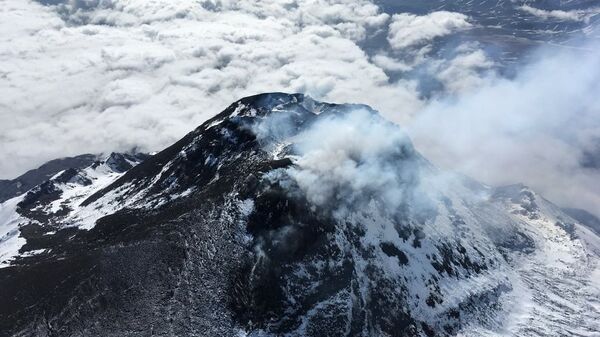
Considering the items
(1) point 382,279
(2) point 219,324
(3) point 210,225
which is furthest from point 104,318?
(1) point 382,279

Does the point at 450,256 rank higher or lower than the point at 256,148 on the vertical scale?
lower

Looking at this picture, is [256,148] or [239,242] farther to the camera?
[256,148]

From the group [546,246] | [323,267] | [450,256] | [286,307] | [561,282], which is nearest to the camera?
[286,307]

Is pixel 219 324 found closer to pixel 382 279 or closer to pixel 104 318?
pixel 104 318

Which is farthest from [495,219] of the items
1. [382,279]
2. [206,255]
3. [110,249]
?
[110,249]

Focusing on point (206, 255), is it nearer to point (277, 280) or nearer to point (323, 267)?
point (277, 280)

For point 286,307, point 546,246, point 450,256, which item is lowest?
point 546,246

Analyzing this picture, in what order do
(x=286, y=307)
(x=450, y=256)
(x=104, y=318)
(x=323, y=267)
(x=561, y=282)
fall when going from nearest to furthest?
(x=104, y=318) < (x=286, y=307) < (x=323, y=267) < (x=450, y=256) < (x=561, y=282)
